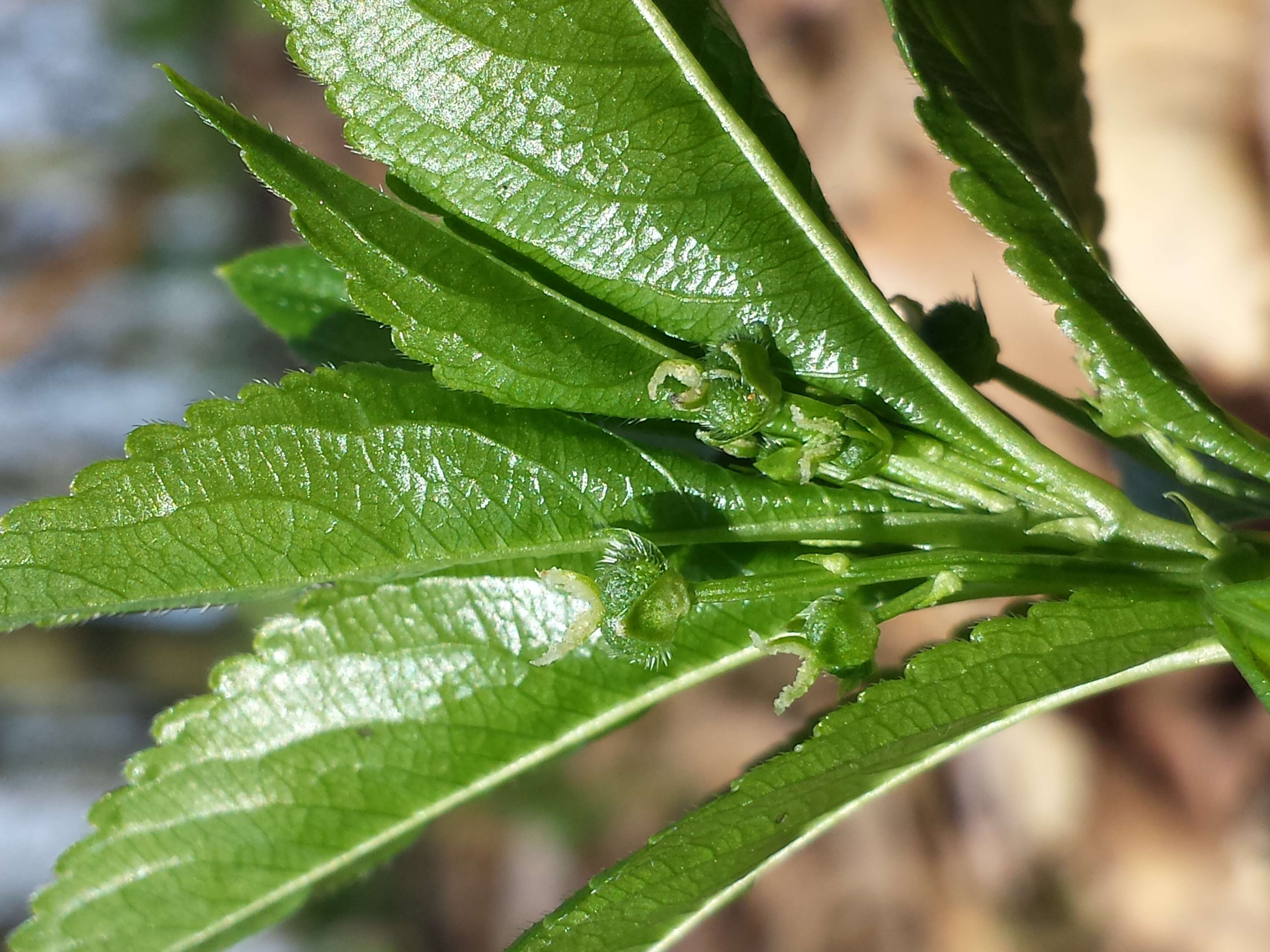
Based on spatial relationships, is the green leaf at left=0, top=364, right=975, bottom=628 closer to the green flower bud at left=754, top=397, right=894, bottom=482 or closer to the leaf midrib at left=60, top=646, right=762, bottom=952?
the green flower bud at left=754, top=397, right=894, bottom=482

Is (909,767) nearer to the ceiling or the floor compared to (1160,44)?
nearer to the floor

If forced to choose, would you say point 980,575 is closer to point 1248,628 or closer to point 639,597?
point 1248,628

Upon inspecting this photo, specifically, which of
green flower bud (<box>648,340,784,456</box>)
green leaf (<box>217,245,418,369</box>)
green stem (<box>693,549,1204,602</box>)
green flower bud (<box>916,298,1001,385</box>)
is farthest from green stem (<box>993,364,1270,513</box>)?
green leaf (<box>217,245,418,369</box>)

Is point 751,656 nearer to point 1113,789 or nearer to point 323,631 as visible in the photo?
point 323,631

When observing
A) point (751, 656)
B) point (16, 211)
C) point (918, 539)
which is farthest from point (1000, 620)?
point (16, 211)

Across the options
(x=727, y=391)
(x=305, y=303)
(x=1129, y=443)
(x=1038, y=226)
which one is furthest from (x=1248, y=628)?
(x=305, y=303)

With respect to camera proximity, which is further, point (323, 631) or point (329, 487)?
point (323, 631)
